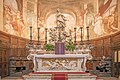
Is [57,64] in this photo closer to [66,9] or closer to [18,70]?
[18,70]

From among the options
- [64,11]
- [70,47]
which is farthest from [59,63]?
[64,11]

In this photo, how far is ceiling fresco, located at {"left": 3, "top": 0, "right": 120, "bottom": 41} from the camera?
16500mm

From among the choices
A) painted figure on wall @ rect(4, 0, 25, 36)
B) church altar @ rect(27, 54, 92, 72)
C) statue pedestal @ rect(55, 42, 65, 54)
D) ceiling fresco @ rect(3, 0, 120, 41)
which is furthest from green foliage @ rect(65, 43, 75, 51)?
painted figure on wall @ rect(4, 0, 25, 36)

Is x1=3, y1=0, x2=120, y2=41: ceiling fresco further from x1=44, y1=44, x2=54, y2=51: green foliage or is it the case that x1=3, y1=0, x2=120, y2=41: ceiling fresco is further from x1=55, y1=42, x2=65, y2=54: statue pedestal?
x1=55, y1=42, x2=65, y2=54: statue pedestal

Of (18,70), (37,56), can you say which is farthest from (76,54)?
(18,70)

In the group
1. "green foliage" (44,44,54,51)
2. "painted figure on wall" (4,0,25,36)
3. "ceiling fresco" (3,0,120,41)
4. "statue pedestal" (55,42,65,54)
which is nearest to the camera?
"statue pedestal" (55,42,65,54)

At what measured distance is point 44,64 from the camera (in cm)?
1138

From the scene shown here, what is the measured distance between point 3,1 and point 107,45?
7574 millimetres

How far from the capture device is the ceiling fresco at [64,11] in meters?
16.5

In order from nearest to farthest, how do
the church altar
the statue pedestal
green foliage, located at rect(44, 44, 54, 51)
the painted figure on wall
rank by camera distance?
the church altar, the statue pedestal, green foliage, located at rect(44, 44, 54, 51), the painted figure on wall

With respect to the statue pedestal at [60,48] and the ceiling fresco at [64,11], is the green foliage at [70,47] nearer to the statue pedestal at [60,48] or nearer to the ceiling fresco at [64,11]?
the statue pedestal at [60,48]

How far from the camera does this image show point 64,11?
22781 millimetres

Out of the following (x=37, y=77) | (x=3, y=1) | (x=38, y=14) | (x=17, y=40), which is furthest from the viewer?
(x=38, y=14)

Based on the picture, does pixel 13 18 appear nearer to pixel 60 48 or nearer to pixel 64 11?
pixel 64 11
